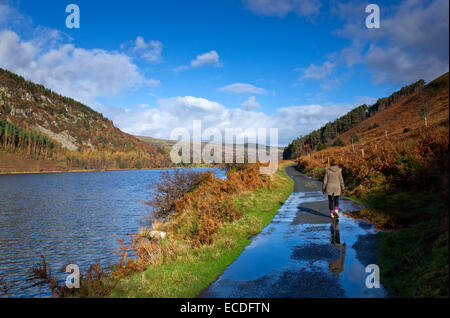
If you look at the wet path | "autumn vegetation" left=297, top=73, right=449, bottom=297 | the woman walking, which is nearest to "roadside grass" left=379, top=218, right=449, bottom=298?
"autumn vegetation" left=297, top=73, right=449, bottom=297

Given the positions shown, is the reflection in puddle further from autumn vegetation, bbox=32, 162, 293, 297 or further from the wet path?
autumn vegetation, bbox=32, 162, 293, 297

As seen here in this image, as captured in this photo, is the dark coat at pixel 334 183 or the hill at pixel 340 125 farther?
the hill at pixel 340 125

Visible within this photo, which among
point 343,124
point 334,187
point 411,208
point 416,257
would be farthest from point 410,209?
point 343,124

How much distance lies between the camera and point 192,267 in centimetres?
781

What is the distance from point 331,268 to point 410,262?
165cm

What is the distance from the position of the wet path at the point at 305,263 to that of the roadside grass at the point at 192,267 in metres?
0.37

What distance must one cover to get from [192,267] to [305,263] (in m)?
3.17

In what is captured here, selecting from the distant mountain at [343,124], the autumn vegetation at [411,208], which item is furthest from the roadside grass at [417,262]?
the distant mountain at [343,124]

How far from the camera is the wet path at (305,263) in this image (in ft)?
18.5

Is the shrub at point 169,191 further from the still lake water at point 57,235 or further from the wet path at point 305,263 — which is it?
the wet path at point 305,263

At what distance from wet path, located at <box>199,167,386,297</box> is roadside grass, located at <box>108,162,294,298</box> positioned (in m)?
0.37

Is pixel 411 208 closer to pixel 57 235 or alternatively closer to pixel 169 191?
pixel 169 191

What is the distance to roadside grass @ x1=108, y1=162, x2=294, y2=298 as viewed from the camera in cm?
639
